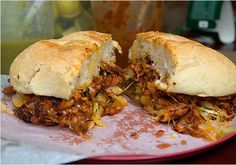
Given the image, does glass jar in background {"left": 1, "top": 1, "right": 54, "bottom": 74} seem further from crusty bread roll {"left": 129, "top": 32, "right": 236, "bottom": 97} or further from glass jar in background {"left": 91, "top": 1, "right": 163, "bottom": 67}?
crusty bread roll {"left": 129, "top": 32, "right": 236, "bottom": 97}


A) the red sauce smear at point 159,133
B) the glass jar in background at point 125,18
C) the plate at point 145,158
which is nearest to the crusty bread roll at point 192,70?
the red sauce smear at point 159,133

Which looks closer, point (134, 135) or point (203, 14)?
point (134, 135)

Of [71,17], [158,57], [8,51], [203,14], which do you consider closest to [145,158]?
[158,57]

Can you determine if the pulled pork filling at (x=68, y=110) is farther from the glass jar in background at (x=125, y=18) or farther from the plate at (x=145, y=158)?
the glass jar in background at (x=125, y=18)

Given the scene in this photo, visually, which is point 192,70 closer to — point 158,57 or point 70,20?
point 158,57

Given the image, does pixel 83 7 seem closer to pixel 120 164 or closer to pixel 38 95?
pixel 38 95

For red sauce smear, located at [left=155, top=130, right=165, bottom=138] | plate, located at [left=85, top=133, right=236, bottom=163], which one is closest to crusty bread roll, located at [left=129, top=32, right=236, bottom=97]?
red sauce smear, located at [left=155, top=130, right=165, bottom=138]

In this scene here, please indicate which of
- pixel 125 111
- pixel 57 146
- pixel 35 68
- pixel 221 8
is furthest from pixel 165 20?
pixel 57 146
